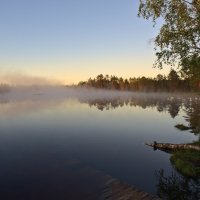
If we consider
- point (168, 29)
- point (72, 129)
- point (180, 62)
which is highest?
point (168, 29)

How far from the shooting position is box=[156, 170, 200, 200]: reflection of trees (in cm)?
2155

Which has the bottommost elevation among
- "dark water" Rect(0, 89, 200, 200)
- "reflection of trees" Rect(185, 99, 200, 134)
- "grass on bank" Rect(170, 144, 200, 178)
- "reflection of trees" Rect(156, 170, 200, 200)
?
"dark water" Rect(0, 89, 200, 200)

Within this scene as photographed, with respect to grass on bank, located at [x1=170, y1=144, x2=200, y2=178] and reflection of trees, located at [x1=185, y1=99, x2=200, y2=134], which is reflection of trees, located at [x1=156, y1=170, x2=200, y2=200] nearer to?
grass on bank, located at [x1=170, y1=144, x2=200, y2=178]

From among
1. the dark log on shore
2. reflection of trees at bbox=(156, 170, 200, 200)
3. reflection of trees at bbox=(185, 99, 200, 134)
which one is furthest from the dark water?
reflection of trees at bbox=(185, 99, 200, 134)

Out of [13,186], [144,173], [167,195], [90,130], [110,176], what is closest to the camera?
[167,195]

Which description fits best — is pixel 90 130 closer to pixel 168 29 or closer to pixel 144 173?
pixel 144 173

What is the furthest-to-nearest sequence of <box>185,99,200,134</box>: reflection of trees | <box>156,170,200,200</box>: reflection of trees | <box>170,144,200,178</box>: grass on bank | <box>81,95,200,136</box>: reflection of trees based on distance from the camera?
<box>81,95,200,136</box>: reflection of trees
<box>185,99,200,134</box>: reflection of trees
<box>170,144,200,178</box>: grass on bank
<box>156,170,200,200</box>: reflection of trees

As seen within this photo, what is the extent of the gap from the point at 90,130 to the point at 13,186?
32.5 m

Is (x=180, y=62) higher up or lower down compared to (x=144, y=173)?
higher up

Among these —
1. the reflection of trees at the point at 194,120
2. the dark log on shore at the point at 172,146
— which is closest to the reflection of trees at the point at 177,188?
the dark log on shore at the point at 172,146

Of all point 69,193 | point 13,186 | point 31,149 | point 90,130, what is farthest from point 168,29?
point 90,130

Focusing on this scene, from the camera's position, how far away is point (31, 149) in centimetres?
3856

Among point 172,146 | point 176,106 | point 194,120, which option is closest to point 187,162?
point 172,146

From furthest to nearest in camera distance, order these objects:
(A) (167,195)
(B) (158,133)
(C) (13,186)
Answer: (B) (158,133), (C) (13,186), (A) (167,195)
